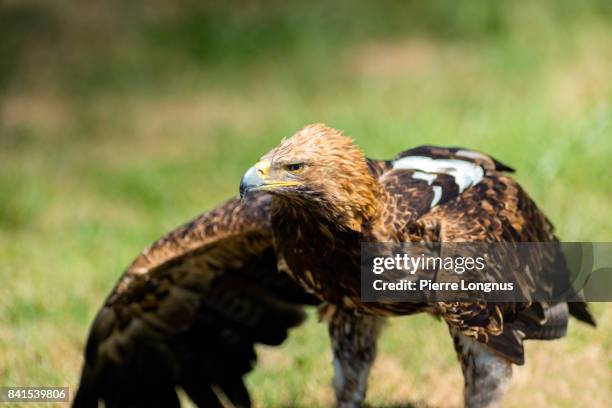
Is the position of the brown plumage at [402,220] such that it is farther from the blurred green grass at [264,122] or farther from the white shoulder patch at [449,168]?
the blurred green grass at [264,122]

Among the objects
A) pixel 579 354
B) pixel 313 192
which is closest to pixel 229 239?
pixel 313 192

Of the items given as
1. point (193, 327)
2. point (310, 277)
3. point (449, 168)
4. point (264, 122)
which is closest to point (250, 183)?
point (310, 277)

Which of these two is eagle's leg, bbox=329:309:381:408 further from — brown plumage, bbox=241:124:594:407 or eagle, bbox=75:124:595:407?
brown plumage, bbox=241:124:594:407

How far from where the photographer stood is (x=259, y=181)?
4.60 m

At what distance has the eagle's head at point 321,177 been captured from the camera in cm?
467

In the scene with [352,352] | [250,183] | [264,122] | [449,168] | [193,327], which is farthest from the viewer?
[264,122]

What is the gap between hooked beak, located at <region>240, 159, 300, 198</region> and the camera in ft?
15.0

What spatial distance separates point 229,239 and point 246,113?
6.25 m

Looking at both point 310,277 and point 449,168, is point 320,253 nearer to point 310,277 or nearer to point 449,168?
point 310,277

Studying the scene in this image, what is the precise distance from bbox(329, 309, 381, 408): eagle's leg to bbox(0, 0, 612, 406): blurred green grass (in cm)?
67

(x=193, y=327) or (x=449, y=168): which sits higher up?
(x=449, y=168)

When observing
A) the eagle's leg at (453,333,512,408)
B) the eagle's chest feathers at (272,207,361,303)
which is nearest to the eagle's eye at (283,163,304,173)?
the eagle's chest feathers at (272,207,361,303)

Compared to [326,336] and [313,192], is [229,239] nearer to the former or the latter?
[313,192]

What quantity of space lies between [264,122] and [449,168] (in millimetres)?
6287
